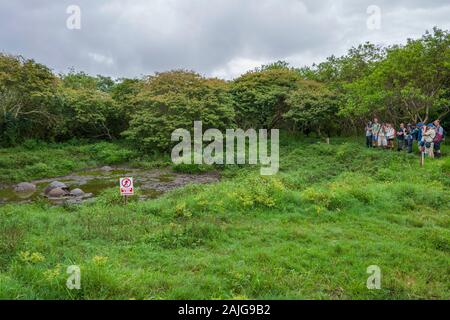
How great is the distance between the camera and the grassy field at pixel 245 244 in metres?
5.45

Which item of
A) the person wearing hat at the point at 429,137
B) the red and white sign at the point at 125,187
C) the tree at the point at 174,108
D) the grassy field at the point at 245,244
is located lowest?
the grassy field at the point at 245,244

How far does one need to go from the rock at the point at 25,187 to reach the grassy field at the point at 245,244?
4.33 meters

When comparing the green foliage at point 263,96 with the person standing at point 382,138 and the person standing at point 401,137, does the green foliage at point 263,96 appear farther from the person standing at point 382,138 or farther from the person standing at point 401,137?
the person standing at point 401,137

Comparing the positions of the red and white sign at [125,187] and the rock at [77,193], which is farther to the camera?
the rock at [77,193]

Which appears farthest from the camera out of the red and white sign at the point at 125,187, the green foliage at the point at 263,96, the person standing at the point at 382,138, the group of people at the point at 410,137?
the green foliage at the point at 263,96

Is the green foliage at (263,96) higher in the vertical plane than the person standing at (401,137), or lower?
higher

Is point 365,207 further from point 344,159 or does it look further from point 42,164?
point 42,164

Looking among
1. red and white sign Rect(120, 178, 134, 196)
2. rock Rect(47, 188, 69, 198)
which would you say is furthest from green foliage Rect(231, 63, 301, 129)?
red and white sign Rect(120, 178, 134, 196)

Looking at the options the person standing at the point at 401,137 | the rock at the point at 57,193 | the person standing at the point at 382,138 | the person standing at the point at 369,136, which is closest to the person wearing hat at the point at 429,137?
the person standing at the point at 401,137

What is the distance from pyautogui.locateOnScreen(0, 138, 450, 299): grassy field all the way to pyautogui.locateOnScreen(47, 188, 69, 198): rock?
256 centimetres

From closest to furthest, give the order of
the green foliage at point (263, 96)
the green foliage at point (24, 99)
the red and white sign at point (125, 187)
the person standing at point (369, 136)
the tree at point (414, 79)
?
the red and white sign at point (125, 187), the tree at point (414, 79), the person standing at point (369, 136), the green foliage at point (24, 99), the green foliage at point (263, 96)

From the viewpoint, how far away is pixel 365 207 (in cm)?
1005

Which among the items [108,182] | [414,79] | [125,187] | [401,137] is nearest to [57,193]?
[108,182]

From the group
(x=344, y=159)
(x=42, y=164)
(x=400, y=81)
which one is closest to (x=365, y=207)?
(x=344, y=159)
